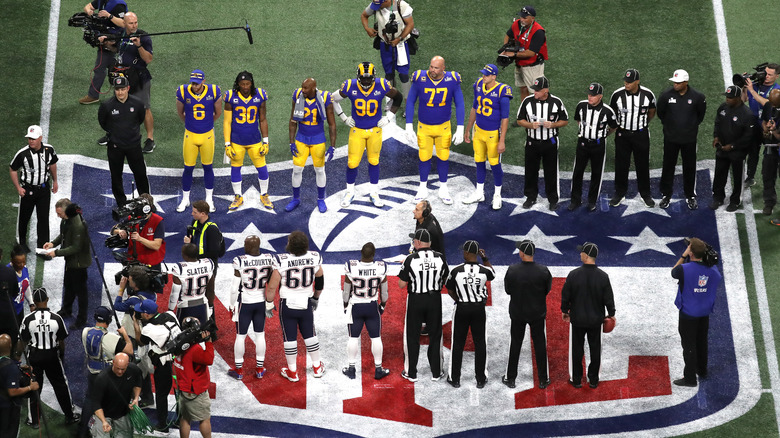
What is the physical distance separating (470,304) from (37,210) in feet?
20.5

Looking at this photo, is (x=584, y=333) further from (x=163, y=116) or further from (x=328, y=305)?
(x=163, y=116)

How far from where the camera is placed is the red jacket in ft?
45.2

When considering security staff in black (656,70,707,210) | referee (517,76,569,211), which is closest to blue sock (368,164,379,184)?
referee (517,76,569,211)

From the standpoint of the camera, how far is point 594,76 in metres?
20.8

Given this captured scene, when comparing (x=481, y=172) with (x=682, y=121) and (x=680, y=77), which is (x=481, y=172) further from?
(x=680, y=77)

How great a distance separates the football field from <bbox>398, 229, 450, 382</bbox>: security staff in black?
41cm

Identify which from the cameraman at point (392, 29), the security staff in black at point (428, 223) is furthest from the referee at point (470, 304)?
the cameraman at point (392, 29)

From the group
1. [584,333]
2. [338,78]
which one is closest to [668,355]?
[584,333]

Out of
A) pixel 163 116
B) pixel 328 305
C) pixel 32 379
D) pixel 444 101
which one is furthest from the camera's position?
pixel 163 116

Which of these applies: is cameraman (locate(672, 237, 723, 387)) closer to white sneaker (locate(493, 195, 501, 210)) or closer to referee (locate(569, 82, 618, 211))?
referee (locate(569, 82, 618, 211))

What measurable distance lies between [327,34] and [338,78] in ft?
4.23

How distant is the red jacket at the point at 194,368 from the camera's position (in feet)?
45.2

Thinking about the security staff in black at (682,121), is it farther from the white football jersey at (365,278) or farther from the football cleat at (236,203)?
the football cleat at (236,203)

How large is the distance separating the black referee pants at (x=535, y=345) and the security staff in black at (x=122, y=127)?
612cm
